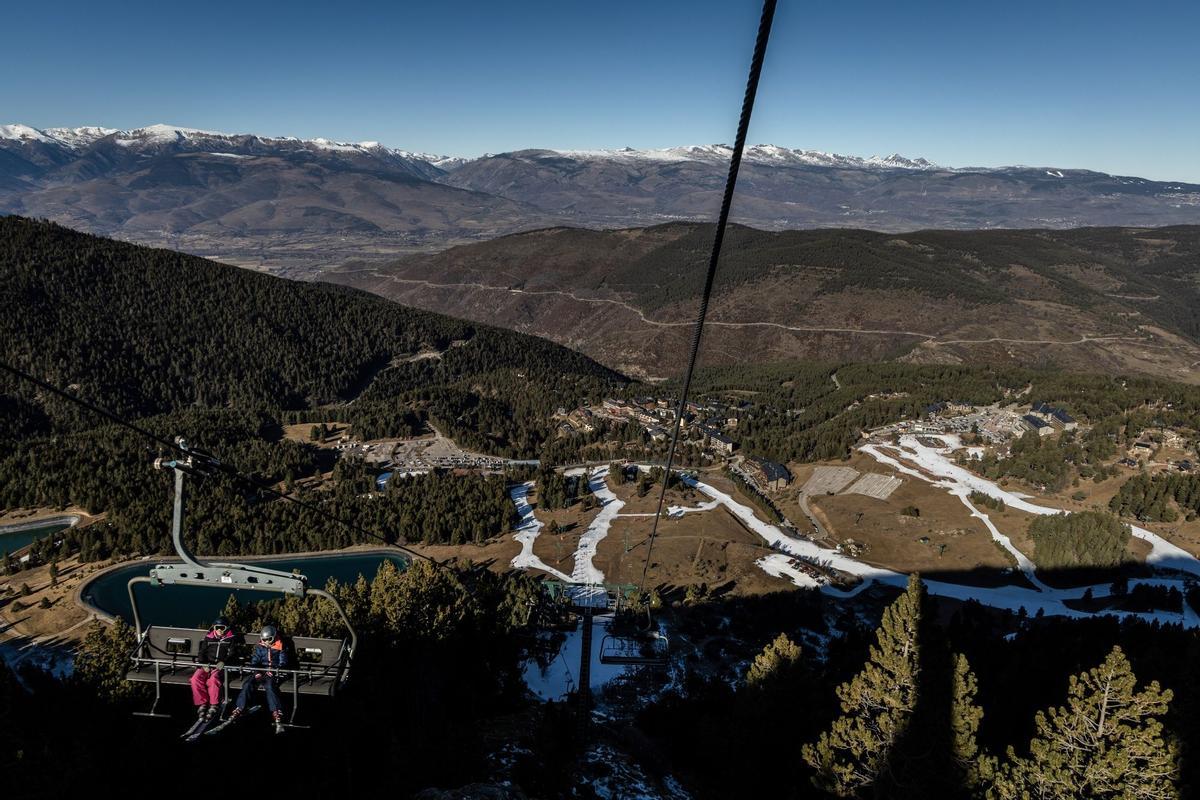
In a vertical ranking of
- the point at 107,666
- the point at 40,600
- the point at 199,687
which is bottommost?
the point at 40,600

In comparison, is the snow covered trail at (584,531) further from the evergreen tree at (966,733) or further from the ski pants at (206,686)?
the ski pants at (206,686)

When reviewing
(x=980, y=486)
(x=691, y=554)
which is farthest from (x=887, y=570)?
(x=980, y=486)

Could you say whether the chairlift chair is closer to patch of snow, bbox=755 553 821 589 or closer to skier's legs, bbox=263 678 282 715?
skier's legs, bbox=263 678 282 715

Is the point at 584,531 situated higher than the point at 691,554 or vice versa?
the point at 691,554

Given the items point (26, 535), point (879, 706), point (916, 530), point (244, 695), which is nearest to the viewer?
point (244, 695)

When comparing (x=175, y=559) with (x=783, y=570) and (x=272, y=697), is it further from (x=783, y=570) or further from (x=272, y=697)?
(x=272, y=697)
